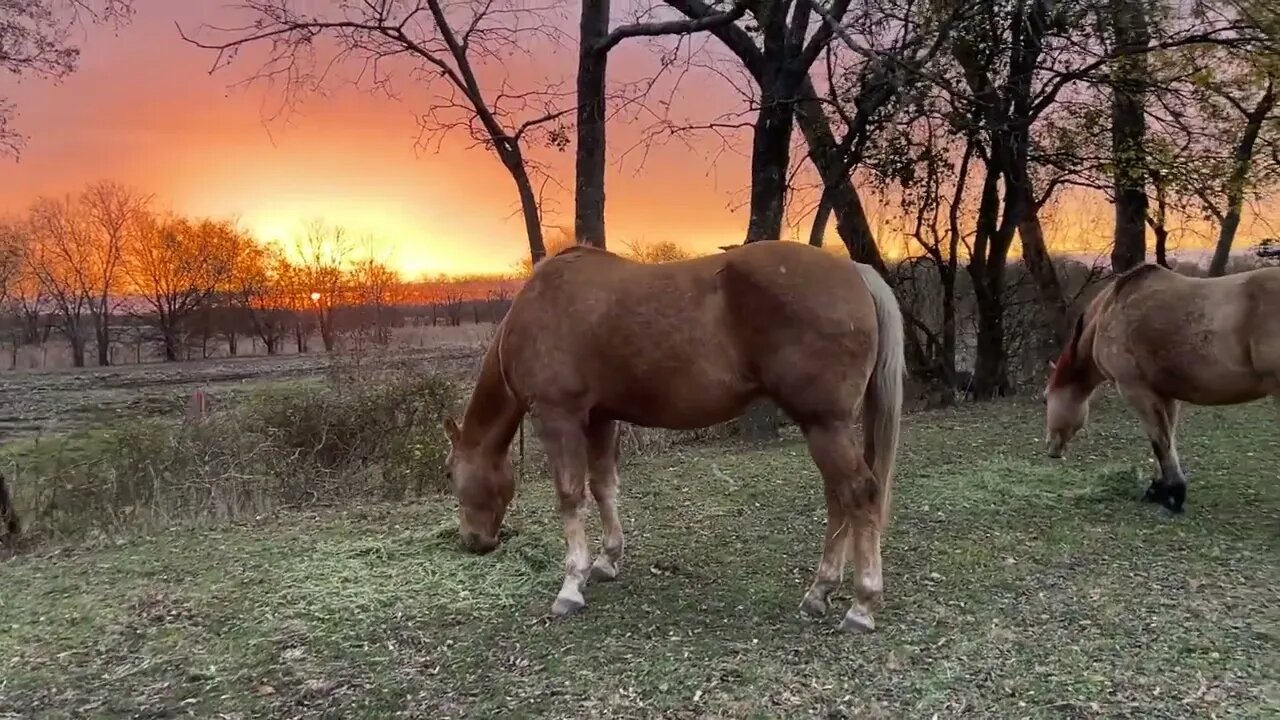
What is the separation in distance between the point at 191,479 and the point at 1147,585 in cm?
788

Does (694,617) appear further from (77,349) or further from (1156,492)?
(77,349)

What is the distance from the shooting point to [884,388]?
367 cm

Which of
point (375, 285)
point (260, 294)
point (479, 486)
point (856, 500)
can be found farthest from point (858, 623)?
point (260, 294)

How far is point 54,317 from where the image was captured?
113 ft

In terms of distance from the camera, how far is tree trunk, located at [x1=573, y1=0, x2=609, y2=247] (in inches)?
322

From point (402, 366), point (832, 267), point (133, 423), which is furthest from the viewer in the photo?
point (402, 366)

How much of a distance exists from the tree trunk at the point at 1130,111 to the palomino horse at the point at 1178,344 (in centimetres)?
361

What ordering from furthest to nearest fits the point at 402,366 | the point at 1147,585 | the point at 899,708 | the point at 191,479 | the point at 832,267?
the point at 402,366
the point at 191,479
the point at 1147,585
the point at 832,267
the point at 899,708

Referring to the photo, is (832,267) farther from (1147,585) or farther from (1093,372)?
(1093,372)

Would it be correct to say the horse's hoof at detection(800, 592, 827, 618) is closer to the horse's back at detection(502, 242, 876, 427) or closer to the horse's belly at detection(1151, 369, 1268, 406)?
the horse's back at detection(502, 242, 876, 427)

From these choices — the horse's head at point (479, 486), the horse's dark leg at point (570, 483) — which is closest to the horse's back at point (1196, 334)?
the horse's dark leg at point (570, 483)

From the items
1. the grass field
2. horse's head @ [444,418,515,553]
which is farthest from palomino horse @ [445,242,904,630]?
the grass field

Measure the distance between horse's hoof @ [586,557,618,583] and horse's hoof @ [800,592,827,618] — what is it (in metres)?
1.12

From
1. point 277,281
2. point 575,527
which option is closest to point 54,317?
point 277,281
